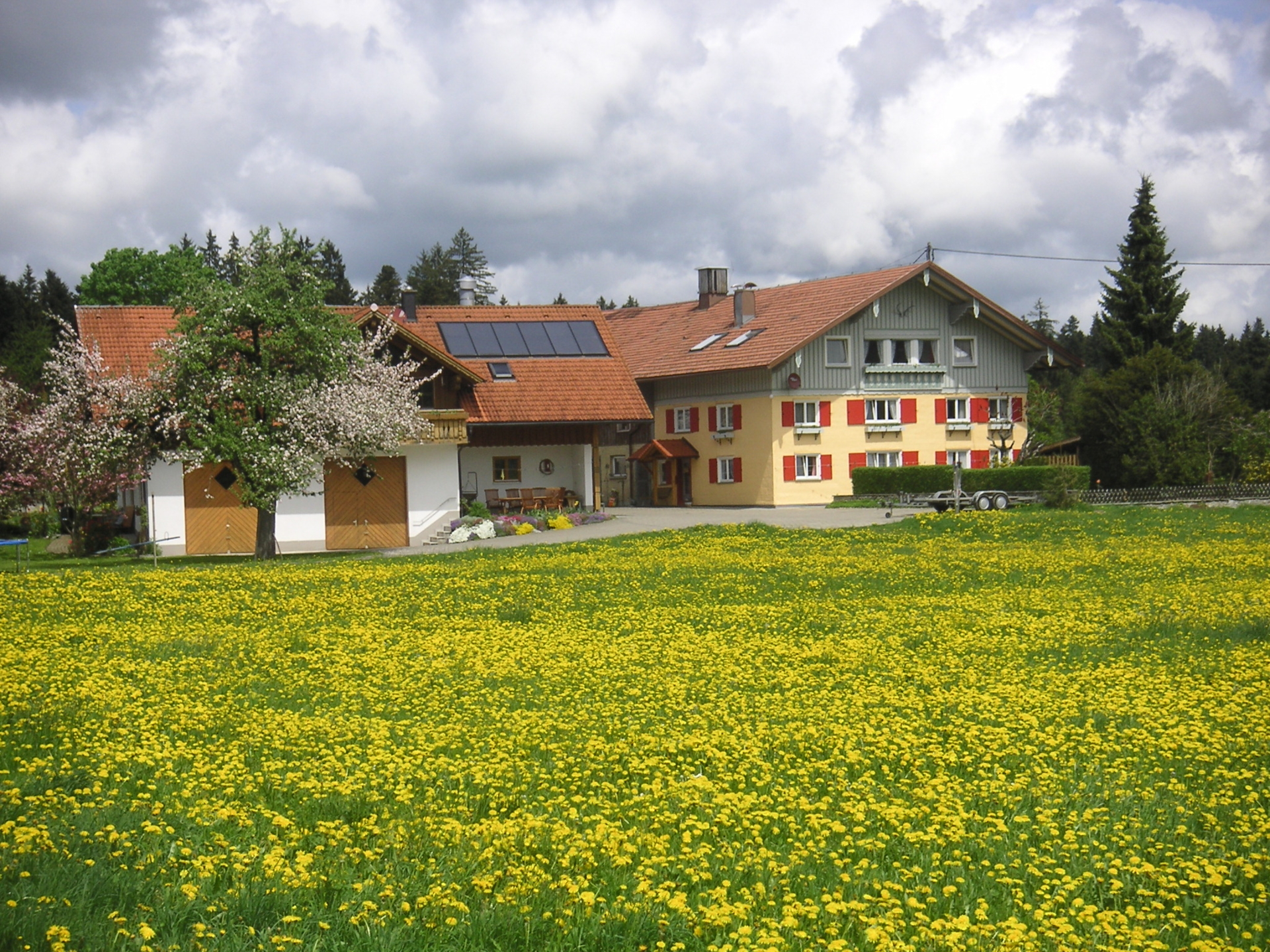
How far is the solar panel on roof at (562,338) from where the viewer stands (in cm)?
4547

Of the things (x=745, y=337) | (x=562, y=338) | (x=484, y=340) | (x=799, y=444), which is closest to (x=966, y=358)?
(x=799, y=444)

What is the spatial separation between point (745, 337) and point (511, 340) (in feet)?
39.9

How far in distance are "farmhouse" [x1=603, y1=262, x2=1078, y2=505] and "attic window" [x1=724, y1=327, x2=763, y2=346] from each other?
172 mm

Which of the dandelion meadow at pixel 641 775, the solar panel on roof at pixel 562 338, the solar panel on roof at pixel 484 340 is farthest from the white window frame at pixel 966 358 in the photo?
the dandelion meadow at pixel 641 775

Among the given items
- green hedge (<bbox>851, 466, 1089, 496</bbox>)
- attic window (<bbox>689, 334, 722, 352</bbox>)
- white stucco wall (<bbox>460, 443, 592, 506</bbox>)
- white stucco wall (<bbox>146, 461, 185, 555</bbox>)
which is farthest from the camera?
attic window (<bbox>689, 334, 722, 352</bbox>)

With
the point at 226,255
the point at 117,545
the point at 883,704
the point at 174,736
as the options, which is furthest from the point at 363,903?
the point at 117,545

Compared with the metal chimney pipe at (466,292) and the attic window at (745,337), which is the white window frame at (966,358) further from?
the metal chimney pipe at (466,292)

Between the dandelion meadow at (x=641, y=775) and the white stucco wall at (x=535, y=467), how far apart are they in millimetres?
26036

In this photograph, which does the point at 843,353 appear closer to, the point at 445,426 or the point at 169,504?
the point at 445,426

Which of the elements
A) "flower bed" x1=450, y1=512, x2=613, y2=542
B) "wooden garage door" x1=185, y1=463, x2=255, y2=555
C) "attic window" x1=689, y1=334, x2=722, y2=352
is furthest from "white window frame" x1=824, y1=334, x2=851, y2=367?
"wooden garage door" x1=185, y1=463, x2=255, y2=555

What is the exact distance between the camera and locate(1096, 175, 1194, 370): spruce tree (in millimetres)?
62875

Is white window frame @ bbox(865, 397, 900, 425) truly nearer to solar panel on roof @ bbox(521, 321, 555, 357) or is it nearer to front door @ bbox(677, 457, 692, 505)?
front door @ bbox(677, 457, 692, 505)

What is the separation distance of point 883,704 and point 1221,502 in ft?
114

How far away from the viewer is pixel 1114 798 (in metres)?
8.23
